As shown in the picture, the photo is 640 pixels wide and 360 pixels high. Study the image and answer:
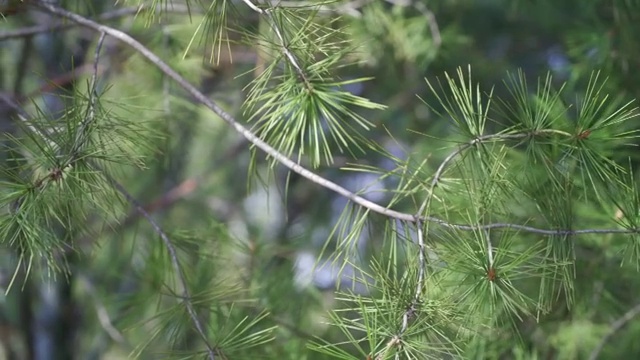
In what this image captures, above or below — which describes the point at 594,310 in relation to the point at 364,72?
below

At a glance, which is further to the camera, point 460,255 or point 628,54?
point 628,54

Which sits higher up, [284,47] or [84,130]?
[284,47]

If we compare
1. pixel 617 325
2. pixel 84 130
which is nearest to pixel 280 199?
pixel 617 325

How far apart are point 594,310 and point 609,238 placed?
0.20 meters

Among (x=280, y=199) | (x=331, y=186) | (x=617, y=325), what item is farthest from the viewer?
(x=280, y=199)

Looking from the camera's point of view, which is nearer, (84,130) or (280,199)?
(84,130)

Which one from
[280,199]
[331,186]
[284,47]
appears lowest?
[331,186]

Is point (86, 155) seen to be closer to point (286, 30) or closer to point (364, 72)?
point (286, 30)

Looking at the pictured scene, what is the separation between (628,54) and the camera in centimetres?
198

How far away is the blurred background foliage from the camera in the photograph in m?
1.46

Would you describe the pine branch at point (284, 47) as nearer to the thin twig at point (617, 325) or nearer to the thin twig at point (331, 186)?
the thin twig at point (331, 186)

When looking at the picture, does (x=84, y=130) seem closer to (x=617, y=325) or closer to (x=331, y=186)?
(x=331, y=186)

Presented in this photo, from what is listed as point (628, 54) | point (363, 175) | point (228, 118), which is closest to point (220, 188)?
point (363, 175)

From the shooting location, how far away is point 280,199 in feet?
7.88
